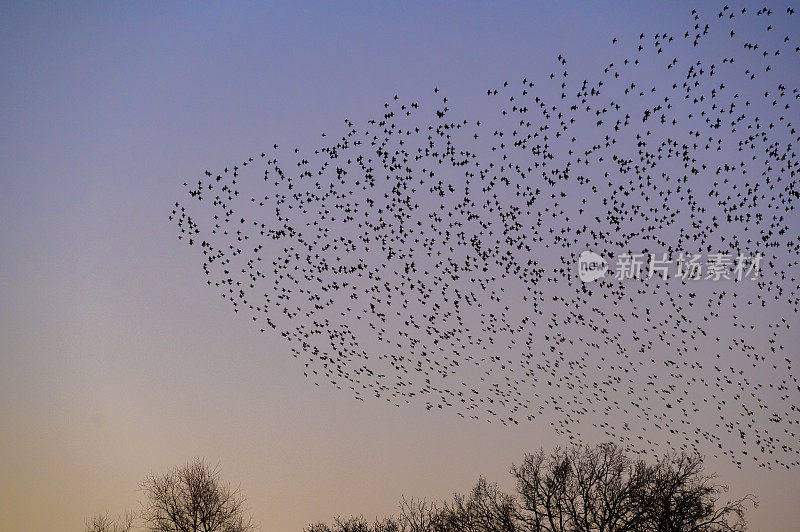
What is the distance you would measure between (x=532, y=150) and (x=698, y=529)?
62.0ft

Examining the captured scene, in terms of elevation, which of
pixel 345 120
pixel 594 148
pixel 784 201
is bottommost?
pixel 784 201

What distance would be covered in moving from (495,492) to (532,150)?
58.2 ft

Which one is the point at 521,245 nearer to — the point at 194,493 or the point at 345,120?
the point at 345,120

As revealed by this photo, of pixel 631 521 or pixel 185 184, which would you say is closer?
pixel 185 184

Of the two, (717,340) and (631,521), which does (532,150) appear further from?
(631,521)

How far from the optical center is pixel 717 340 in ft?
101

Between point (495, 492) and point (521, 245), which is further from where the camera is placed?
point (495, 492)

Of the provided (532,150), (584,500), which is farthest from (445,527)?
(532,150)

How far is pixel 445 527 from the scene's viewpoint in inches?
1526

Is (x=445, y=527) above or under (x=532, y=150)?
under

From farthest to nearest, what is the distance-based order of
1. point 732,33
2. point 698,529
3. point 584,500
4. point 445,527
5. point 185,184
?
1. point 445,527
2. point 584,500
3. point 698,529
4. point 185,184
5. point 732,33

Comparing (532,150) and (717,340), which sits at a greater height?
(532,150)

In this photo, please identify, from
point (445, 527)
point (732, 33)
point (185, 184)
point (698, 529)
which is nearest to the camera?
point (732, 33)

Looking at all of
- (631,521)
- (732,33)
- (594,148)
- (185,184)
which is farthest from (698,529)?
(185,184)
